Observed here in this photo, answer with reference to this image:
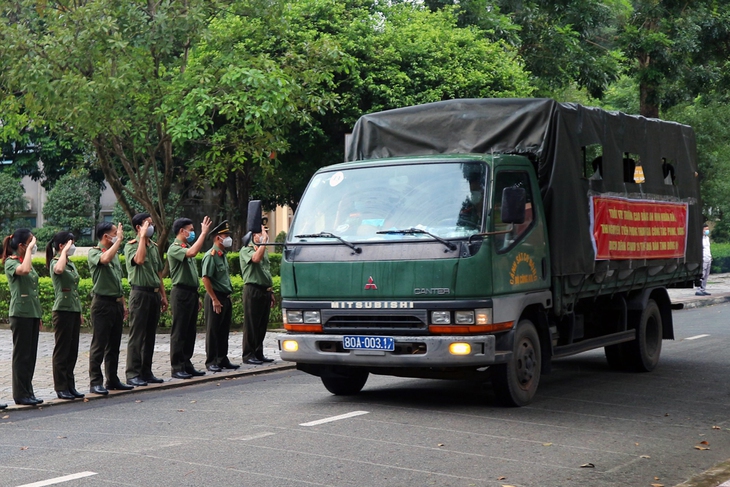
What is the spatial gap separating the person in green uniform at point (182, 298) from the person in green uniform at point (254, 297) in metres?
1.18

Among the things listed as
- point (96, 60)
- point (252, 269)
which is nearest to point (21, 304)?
point (252, 269)

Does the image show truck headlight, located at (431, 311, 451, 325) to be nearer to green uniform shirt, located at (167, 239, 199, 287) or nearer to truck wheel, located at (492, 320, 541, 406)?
truck wheel, located at (492, 320, 541, 406)

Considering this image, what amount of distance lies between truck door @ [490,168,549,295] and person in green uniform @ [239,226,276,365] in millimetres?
4689

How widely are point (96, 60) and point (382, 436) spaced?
32.2 feet

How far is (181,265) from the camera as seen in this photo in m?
12.2

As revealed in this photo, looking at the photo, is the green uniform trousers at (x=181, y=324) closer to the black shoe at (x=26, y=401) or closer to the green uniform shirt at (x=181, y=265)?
the green uniform shirt at (x=181, y=265)

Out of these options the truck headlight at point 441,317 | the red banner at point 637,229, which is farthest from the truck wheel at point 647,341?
the truck headlight at point 441,317

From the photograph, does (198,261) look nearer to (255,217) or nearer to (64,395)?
(64,395)

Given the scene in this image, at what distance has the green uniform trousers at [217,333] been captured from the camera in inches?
508

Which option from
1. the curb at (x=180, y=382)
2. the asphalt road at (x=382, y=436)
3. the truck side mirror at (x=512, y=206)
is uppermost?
the truck side mirror at (x=512, y=206)

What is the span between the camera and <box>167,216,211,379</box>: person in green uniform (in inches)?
480

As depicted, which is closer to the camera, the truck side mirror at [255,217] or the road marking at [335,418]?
the road marking at [335,418]

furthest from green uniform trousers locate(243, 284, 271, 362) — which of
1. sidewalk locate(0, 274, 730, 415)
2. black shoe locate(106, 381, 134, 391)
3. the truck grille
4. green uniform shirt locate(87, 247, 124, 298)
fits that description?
the truck grille

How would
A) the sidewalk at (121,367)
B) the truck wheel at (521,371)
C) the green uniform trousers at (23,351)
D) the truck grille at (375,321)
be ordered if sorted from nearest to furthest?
the truck grille at (375,321) < the truck wheel at (521,371) < the green uniform trousers at (23,351) < the sidewalk at (121,367)
